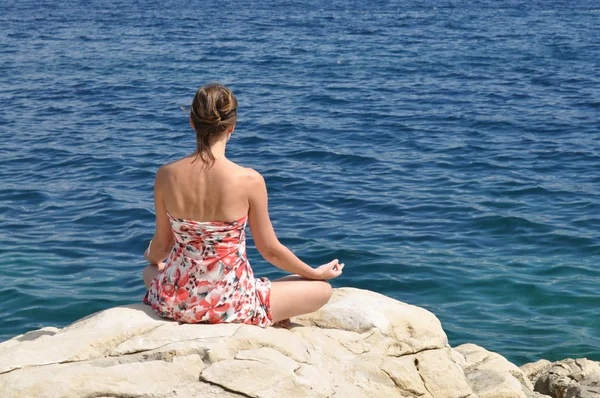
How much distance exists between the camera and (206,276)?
17.2 ft

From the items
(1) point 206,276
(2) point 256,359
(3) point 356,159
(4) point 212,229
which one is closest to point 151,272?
(1) point 206,276

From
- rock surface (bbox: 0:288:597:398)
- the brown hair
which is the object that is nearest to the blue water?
rock surface (bbox: 0:288:597:398)

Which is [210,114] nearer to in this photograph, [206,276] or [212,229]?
[212,229]

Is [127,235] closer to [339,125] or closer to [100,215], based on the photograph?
[100,215]

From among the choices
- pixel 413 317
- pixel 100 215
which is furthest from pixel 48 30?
pixel 413 317

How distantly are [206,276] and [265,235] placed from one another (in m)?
0.45

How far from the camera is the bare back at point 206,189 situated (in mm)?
5137

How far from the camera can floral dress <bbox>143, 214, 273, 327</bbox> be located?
5.24 metres

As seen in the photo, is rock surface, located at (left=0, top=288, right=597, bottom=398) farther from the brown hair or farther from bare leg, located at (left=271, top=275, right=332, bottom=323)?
the brown hair

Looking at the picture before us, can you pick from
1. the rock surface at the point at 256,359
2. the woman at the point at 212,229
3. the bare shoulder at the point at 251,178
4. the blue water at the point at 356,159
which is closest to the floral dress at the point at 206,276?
the woman at the point at 212,229

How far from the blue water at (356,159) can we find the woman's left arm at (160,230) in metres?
3.20

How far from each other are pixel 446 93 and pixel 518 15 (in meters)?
15.6

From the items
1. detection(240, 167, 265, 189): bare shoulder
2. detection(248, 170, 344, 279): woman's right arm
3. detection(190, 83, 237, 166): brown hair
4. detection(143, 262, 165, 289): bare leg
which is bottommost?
detection(143, 262, 165, 289): bare leg

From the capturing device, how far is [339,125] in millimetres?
16875
